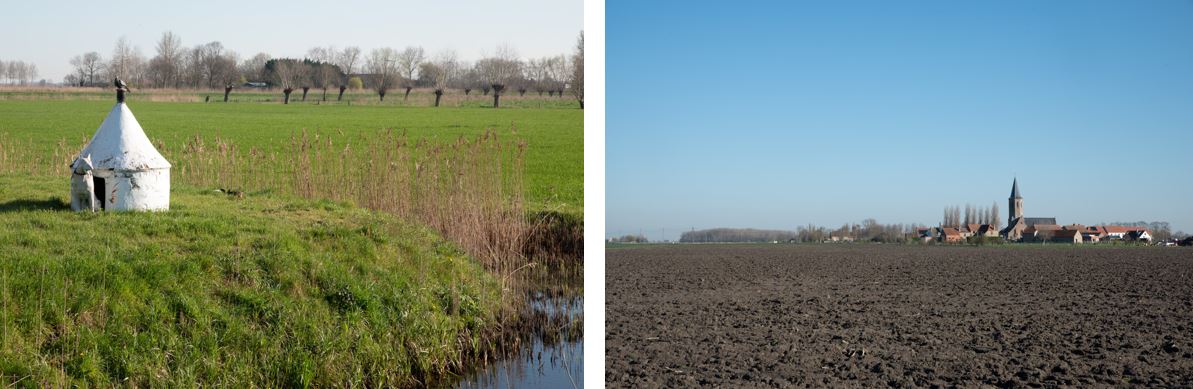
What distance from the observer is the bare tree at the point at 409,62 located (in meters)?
10.9

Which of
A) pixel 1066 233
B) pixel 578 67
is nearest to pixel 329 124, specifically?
pixel 578 67

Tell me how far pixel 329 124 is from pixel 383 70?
3.30ft

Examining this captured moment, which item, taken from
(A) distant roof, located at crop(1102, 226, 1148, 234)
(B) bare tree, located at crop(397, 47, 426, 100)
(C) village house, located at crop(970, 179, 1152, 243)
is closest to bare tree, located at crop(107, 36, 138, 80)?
(B) bare tree, located at crop(397, 47, 426, 100)

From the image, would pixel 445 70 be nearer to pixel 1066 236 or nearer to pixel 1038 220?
pixel 1066 236

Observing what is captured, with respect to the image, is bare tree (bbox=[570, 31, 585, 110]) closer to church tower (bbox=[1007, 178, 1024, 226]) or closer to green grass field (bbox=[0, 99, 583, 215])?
green grass field (bbox=[0, 99, 583, 215])

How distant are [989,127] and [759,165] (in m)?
6.23

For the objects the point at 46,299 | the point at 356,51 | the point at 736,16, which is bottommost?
the point at 46,299

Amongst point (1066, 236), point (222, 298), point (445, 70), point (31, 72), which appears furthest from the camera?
point (1066, 236)

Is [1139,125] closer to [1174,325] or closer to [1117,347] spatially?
[1174,325]

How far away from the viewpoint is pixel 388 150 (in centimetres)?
771

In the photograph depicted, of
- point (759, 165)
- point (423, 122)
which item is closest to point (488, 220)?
point (423, 122)

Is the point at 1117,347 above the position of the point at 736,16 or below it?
below

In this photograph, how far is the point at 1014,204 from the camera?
21750mm

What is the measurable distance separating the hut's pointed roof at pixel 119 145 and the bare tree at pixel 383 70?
6.02 meters
